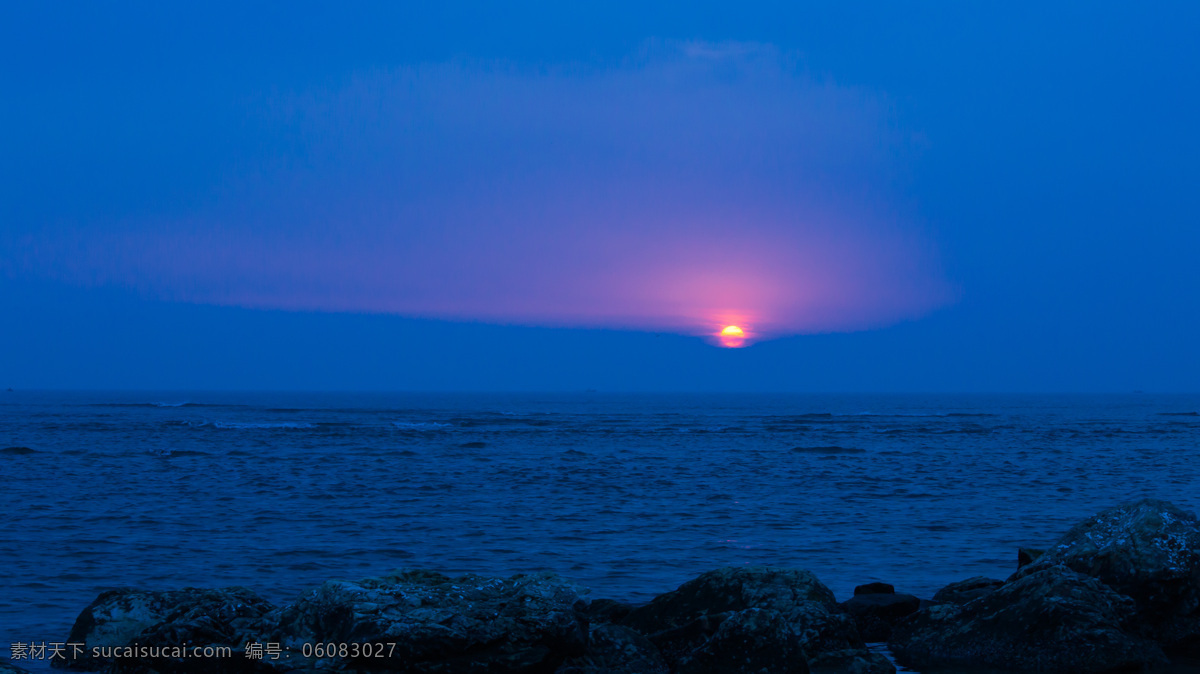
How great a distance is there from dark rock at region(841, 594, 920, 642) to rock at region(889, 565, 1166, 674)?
347 millimetres

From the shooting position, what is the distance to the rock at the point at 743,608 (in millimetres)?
9719

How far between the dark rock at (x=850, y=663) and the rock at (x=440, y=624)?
237 centimetres

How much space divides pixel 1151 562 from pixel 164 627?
36.5 ft

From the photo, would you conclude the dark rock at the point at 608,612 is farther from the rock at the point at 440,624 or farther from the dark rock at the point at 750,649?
the dark rock at the point at 750,649

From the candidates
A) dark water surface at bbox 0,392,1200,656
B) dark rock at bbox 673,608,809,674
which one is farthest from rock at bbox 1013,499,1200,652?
dark rock at bbox 673,608,809,674

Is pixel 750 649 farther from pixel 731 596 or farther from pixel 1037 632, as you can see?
pixel 1037 632

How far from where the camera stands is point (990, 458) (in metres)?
39.3

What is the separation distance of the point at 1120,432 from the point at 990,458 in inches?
1129

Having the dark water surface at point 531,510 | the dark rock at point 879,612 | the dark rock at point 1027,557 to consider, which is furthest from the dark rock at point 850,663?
the dark rock at point 1027,557

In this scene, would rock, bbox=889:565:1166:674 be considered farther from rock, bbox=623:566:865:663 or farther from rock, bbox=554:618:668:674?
rock, bbox=554:618:668:674

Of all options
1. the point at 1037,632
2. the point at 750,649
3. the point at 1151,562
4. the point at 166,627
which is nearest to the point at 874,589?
the point at 1037,632

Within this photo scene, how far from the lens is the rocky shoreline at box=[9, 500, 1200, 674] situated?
8586mm

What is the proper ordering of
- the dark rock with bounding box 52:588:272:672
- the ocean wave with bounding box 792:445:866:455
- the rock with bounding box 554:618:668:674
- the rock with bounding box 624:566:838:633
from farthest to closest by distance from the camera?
the ocean wave with bounding box 792:445:866:455 < the rock with bounding box 624:566:838:633 < the rock with bounding box 554:618:668:674 < the dark rock with bounding box 52:588:272:672

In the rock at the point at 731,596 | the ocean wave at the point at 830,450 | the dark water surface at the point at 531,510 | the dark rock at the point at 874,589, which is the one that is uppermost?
the rock at the point at 731,596
